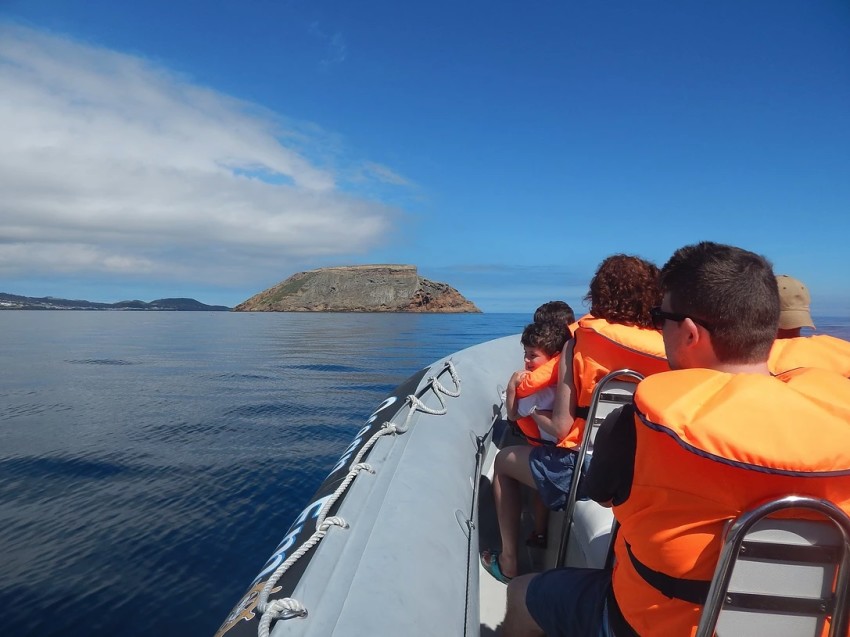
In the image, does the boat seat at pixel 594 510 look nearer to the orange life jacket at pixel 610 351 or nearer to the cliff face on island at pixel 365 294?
the orange life jacket at pixel 610 351

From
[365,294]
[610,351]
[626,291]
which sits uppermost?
[365,294]

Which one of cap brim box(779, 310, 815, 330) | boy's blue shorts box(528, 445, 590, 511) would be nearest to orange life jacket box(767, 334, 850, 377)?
cap brim box(779, 310, 815, 330)

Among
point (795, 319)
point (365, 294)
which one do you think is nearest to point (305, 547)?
point (795, 319)

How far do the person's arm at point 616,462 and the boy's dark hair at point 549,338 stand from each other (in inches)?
52.8

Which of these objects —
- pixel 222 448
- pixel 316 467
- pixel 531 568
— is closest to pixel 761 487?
pixel 531 568

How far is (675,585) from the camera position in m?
1.05

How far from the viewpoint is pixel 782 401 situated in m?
0.94

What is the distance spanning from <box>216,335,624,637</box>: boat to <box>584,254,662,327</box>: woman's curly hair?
0.76 metres

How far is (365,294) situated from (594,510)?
378 feet

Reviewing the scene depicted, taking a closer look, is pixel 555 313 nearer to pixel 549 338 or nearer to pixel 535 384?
pixel 549 338

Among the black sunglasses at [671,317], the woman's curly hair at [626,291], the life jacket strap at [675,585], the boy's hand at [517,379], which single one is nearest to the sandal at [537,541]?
the boy's hand at [517,379]

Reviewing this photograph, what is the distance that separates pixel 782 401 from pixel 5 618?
11.3ft

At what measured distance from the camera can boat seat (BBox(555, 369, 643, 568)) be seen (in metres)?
1.84

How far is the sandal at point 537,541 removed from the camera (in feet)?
8.58
